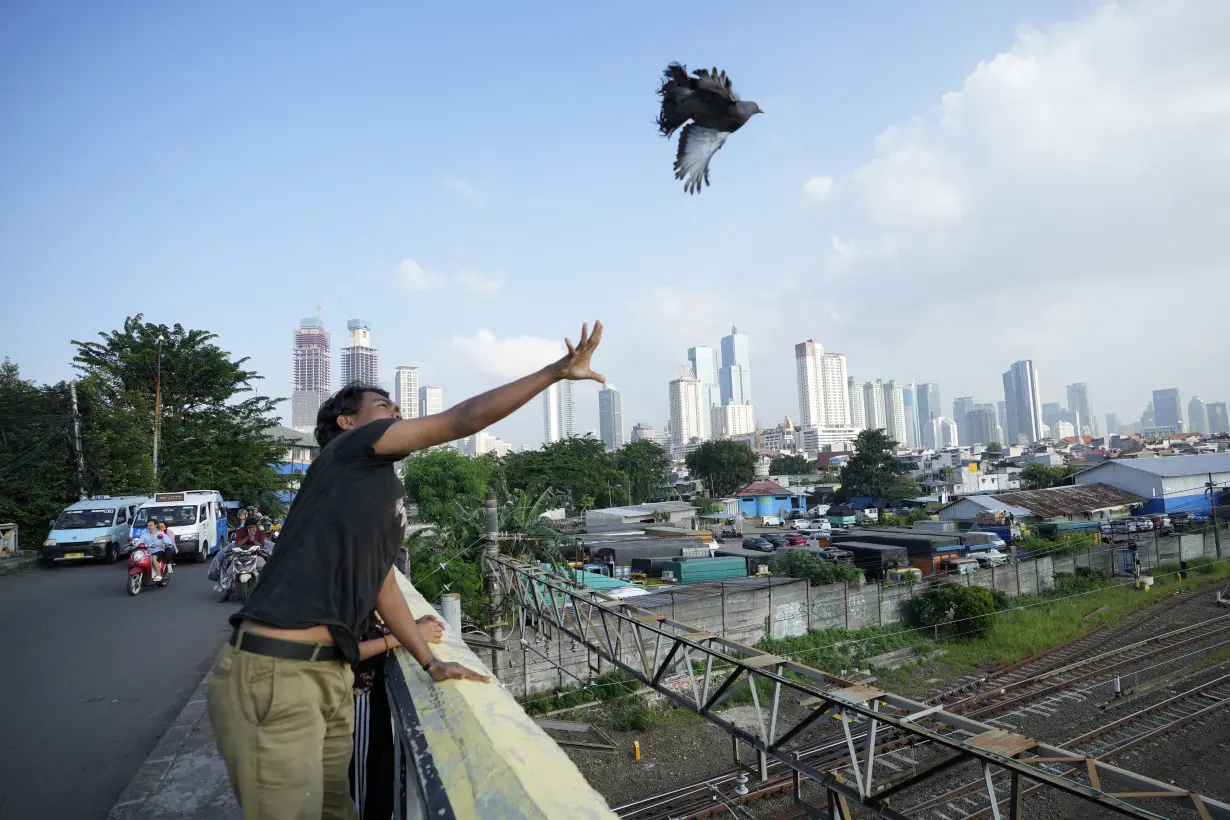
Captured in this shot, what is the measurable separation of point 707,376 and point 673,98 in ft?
578

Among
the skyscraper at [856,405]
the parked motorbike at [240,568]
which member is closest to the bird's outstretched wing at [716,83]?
the parked motorbike at [240,568]

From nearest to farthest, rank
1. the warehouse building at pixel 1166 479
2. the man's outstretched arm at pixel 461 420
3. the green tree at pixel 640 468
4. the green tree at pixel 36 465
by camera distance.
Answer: the man's outstretched arm at pixel 461 420
the green tree at pixel 36 465
the warehouse building at pixel 1166 479
the green tree at pixel 640 468

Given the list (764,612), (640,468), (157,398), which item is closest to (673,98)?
(764,612)

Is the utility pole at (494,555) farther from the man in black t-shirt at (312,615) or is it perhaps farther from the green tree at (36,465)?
the green tree at (36,465)

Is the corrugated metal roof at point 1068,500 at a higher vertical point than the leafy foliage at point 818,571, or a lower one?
higher

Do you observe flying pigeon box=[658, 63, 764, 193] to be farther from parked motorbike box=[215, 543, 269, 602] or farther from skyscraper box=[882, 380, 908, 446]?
skyscraper box=[882, 380, 908, 446]

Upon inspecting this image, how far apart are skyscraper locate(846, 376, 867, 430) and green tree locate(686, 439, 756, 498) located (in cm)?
11616

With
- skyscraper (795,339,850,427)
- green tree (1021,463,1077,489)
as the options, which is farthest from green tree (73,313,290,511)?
skyscraper (795,339,850,427)

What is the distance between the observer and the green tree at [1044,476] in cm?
5006

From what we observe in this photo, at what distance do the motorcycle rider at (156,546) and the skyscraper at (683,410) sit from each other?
143281 millimetres

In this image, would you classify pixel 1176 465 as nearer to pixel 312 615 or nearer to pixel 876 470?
pixel 876 470

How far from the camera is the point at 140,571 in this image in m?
10.3

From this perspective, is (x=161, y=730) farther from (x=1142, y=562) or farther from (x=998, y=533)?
(x=998, y=533)

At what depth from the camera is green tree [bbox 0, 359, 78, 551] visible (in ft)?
56.2
